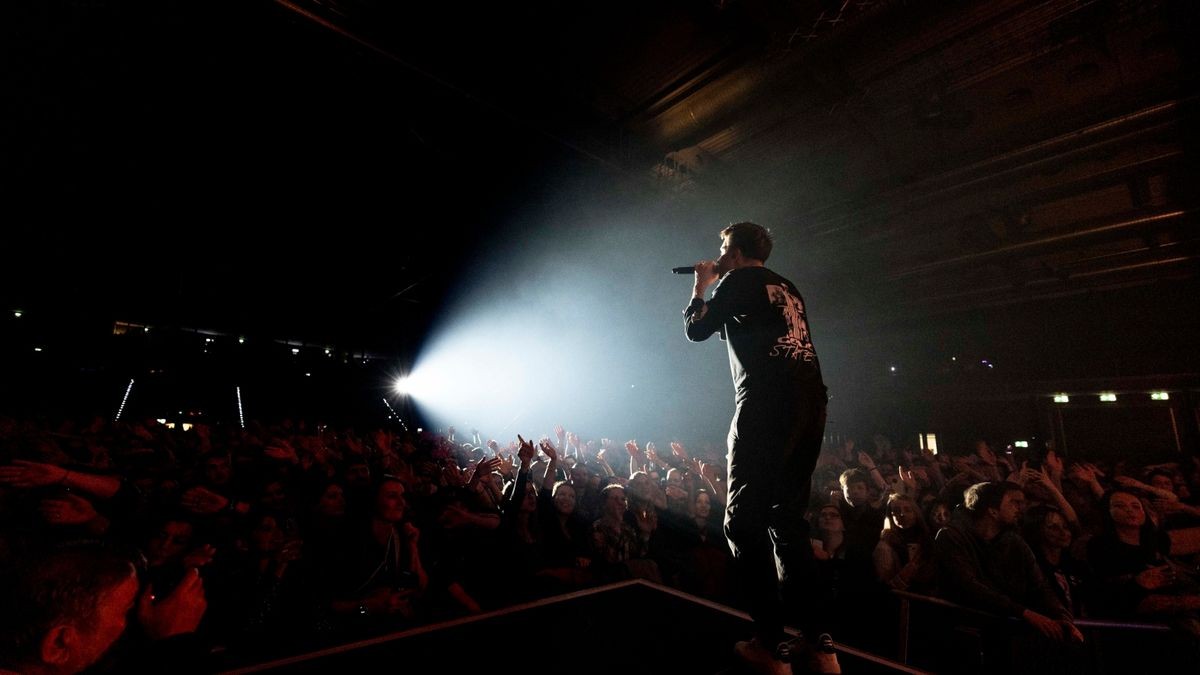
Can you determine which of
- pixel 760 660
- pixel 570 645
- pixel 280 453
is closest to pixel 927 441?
pixel 760 660

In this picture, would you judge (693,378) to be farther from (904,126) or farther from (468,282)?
(904,126)

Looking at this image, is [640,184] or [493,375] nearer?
[640,184]

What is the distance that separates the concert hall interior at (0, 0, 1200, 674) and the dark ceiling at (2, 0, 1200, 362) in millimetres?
32

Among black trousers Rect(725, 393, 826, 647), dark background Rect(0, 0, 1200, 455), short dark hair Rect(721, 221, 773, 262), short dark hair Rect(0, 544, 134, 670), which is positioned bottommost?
short dark hair Rect(0, 544, 134, 670)

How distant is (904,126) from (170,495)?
6.36 m

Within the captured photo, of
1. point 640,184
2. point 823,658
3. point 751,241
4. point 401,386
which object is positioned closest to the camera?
point 823,658

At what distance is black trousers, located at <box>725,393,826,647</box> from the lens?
4.99 feet

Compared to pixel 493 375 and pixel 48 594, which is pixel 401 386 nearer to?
pixel 493 375

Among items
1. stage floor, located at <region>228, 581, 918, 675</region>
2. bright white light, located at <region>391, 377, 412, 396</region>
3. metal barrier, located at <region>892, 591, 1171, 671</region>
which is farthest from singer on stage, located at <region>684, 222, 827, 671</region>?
bright white light, located at <region>391, 377, 412, 396</region>

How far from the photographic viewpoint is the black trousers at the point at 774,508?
4.99ft

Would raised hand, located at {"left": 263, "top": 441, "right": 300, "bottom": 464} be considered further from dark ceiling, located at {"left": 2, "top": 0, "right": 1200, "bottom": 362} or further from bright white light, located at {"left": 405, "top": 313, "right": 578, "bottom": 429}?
bright white light, located at {"left": 405, "top": 313, "right": 578, "bottom": 429}

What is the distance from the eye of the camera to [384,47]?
2971mm

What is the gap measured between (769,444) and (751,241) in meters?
0.90

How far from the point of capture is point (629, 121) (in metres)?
4.32
